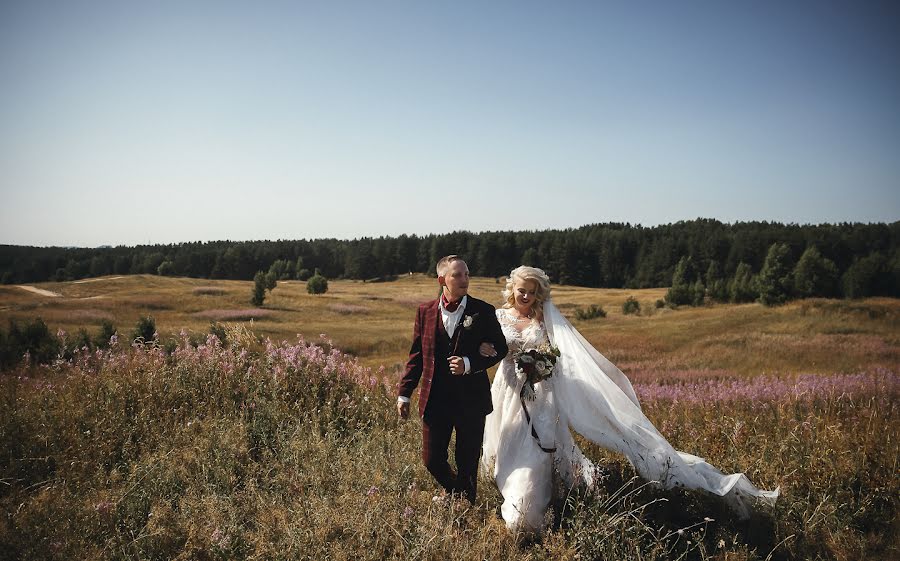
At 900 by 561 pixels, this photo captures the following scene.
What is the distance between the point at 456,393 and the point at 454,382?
0.33ft

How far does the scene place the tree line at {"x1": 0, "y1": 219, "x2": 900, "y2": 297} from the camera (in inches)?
2262

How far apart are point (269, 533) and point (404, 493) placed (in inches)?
48.8

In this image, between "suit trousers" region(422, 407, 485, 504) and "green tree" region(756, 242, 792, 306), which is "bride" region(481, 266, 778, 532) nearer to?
"suit trousers" region(422, 407, 485, 504)

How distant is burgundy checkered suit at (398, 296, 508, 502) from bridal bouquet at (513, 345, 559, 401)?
0.80 ft

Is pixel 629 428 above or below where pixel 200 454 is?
above

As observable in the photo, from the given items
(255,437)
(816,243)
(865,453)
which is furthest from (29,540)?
(816,243)

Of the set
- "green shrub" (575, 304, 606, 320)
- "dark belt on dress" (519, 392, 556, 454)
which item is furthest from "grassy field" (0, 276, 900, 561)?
"green shrub" (575, 304, 606, 320)

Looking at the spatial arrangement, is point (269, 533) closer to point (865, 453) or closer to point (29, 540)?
point (29, 540)

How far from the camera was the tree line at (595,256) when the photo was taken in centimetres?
5746

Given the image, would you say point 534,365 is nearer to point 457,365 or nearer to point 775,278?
point 457,365

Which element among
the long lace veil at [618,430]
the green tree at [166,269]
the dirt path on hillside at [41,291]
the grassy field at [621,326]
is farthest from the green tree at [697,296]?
the green tree at [166,269]

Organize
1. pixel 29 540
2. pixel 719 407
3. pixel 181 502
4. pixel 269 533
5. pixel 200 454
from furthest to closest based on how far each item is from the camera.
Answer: pixel 719 407 < pixel 200 454 < pixel 181 502 < pixel 269 533 < pixel 29 540

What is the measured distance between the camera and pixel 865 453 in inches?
197

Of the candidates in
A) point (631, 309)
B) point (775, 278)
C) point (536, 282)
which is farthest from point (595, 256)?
point (536, 282)
